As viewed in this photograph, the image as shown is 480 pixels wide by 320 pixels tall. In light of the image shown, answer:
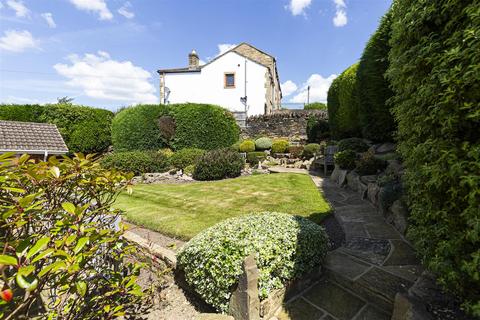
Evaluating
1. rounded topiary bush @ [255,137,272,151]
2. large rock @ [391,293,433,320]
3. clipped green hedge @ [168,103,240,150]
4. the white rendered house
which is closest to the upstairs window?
the white rendered house

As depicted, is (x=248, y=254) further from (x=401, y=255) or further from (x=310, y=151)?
(x=310, y=151)

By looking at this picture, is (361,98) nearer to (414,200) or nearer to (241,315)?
(414,200)

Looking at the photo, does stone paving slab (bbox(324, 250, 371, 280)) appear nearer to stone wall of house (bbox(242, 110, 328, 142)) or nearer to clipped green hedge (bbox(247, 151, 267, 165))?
clipped green hedge (bbox(247, 151, 267, 165))

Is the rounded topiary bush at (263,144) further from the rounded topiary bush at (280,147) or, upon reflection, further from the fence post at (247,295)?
the fence post at (247,295)

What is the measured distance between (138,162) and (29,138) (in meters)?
5.93

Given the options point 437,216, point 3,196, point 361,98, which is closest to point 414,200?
point 437,216

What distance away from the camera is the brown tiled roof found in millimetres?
12594

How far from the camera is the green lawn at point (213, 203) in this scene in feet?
19.9

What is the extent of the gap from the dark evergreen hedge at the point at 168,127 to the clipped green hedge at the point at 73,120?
6.50 ft

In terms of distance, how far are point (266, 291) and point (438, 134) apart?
2494 millimetres

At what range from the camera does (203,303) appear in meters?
3.40

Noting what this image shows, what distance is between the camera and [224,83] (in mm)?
26828

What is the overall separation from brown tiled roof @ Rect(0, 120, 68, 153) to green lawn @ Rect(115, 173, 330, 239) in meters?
7.29

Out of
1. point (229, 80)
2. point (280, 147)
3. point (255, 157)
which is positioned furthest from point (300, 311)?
point (229, 80)
